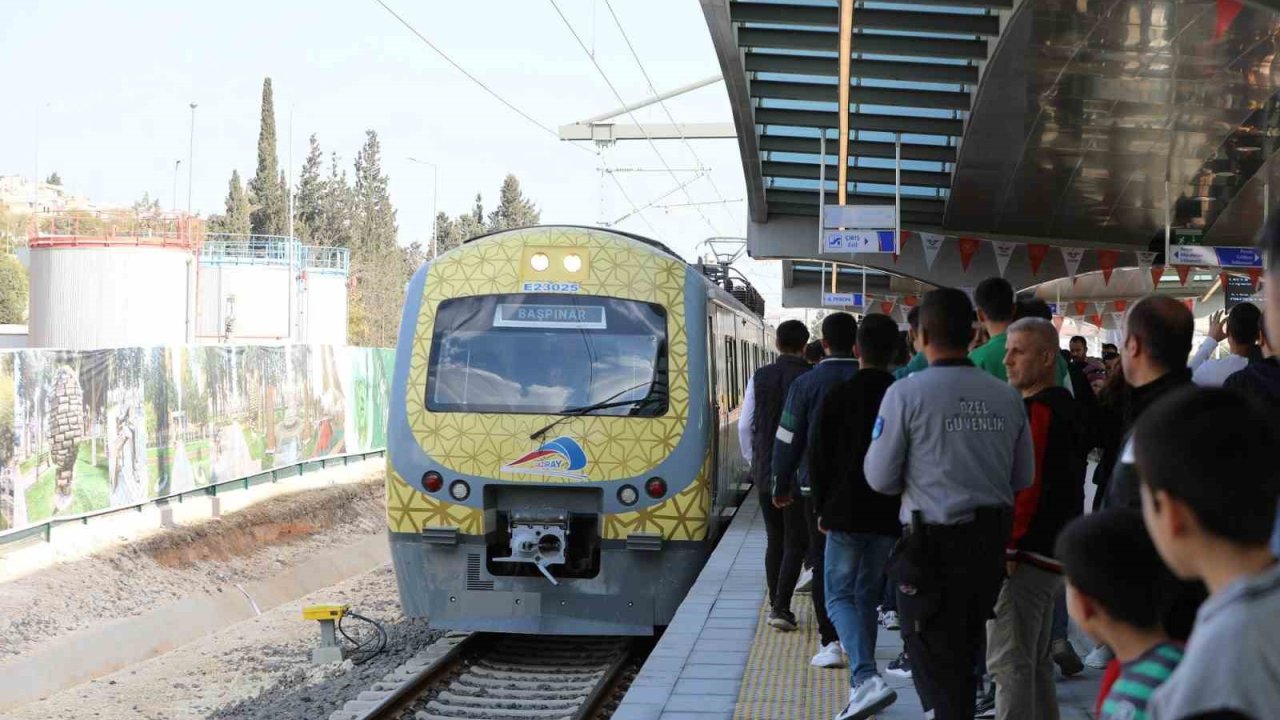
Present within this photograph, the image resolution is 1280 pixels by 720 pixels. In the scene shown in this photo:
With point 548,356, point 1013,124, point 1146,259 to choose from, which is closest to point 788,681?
point 548,356

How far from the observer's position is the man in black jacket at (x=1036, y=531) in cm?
527

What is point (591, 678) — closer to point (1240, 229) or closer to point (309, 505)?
point (309, 505)

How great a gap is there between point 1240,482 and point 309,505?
932 inches

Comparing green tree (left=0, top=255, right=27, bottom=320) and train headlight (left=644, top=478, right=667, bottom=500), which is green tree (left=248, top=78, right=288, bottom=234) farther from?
train headlight (left=644, top=478, right=667, bottom=500)

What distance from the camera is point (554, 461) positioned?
1084 cm

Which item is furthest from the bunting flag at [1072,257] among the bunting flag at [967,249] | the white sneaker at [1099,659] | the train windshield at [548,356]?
the white sneaker at [1099,659]

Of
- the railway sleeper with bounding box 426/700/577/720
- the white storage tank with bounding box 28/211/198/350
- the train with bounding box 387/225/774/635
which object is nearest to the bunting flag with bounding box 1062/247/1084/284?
the train with bounding box 387/225/774/635

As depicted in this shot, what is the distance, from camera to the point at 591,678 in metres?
10.8

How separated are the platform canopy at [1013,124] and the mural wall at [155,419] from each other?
834cm

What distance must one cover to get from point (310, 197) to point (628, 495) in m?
86.8

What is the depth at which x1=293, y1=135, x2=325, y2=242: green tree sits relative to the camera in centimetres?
9344

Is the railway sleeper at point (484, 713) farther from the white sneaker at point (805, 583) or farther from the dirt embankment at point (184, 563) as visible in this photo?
the dirt embankment at point (184, 563)

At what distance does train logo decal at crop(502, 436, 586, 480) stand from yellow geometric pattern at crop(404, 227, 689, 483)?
0.04m

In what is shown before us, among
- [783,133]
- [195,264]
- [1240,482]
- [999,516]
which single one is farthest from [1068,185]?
[195,264]
